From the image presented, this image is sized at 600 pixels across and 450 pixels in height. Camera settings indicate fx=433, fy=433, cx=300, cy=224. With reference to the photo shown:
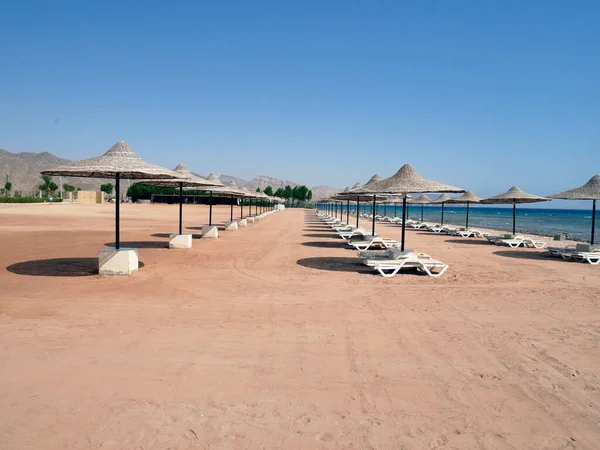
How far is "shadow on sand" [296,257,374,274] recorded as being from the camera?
350 inches

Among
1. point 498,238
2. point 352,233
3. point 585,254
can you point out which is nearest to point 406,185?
point 585,254

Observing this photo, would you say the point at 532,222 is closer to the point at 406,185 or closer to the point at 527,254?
the point at 527,254

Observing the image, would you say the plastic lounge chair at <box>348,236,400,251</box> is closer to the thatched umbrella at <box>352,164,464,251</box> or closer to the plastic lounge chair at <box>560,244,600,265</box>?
the thatched umbrella at <box>352,164,464,251</box>

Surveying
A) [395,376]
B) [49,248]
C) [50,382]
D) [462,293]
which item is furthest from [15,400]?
[49,248]

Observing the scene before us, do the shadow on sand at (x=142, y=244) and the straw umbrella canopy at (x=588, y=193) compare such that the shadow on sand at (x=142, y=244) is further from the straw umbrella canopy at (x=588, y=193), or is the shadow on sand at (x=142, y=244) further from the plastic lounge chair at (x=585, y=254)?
the straw umbrella canopy at (x=588, y=193)

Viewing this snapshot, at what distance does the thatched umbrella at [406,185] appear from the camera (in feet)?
30.3

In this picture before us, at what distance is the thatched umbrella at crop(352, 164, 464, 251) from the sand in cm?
240

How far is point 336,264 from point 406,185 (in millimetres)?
2324

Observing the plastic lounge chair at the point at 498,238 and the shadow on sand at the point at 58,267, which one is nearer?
the shadow on sand at the point at 58,267

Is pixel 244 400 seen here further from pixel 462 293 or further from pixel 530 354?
pixel 462 293

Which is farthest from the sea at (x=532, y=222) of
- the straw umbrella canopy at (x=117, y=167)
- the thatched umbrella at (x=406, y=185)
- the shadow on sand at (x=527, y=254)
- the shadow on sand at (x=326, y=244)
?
the straw umbrella canopy at (x=117, y=167)

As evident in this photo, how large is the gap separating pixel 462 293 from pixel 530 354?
277cm

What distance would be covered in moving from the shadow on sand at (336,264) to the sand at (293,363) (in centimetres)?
125

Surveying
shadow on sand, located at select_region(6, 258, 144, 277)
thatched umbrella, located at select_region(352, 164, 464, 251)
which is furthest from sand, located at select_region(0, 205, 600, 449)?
thatched umbrella, located at select_region(352, 164, 464, 251)
